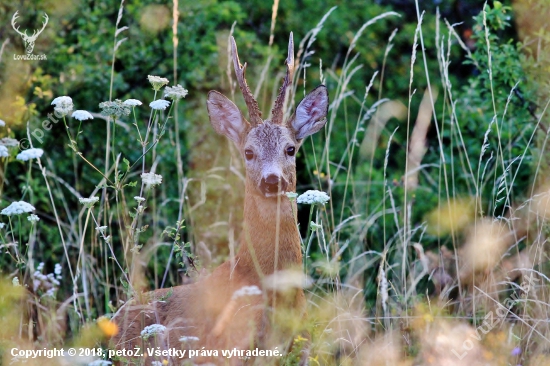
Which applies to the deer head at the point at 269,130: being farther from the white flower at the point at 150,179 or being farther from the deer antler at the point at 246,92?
the white flower at the point at 150,179

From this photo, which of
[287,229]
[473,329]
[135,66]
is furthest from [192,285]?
[135,66]

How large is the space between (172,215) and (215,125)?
7.23ft

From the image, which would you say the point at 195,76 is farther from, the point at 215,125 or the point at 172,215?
the point at 215,125

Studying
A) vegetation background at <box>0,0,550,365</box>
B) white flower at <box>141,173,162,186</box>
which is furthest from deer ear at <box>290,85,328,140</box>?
white flower at <box>141,173,162,186</box>

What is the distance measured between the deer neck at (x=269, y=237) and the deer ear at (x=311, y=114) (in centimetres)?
61

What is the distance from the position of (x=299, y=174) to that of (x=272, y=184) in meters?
3.65

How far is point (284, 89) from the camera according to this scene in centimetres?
462

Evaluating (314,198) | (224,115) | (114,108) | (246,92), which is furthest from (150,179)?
(224,115)

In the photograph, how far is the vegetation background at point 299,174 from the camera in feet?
15.6

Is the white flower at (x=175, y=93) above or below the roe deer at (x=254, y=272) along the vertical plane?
above

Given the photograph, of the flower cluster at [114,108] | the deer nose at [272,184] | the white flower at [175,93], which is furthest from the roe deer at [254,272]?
the flower cluster at [114,108]

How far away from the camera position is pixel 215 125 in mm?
5160

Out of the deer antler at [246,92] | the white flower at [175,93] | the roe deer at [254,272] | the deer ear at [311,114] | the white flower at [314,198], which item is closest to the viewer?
the white flower at [314,198]

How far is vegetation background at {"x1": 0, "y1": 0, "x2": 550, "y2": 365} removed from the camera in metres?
4.75
